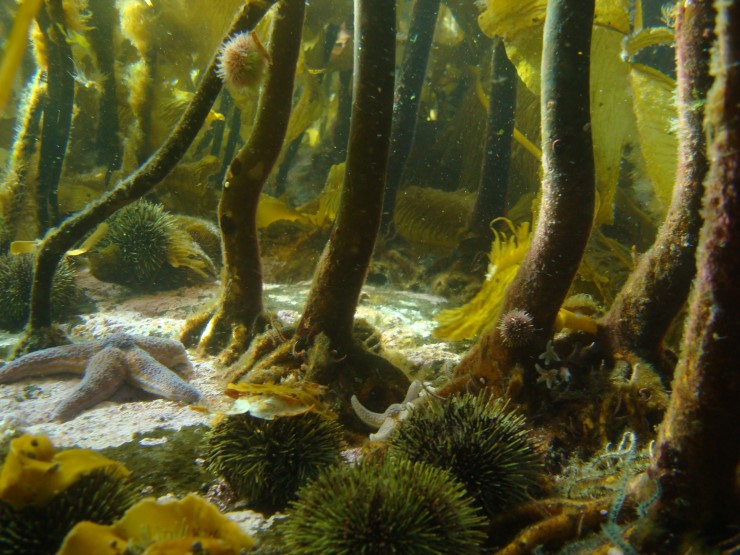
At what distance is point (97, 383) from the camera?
11.6ft

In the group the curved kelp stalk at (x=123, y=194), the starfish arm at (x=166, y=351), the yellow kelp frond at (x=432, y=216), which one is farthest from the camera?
the yellow kelp frond at (x=432, y=216)

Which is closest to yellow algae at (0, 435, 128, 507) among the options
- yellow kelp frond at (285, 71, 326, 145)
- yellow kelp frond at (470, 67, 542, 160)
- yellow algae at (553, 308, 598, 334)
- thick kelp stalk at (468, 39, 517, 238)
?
yellow algae at (553, 308, 598, 334)

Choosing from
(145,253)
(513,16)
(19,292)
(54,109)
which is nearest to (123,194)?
(145,253)

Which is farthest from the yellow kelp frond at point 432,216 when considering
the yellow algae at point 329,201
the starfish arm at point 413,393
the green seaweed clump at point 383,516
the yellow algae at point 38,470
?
the yellow algae at point 38,470

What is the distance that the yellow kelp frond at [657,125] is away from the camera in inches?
152

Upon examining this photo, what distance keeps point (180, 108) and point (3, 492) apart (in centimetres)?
649

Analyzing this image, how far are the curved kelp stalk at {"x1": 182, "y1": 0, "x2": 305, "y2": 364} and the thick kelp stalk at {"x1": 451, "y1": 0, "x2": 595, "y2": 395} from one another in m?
1.86

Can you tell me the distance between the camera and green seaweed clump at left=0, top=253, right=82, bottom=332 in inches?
210

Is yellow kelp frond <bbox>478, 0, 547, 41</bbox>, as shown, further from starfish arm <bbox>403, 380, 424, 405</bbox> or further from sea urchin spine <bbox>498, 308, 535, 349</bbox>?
starfish arm <bbox>403, 380, 424, 405</bbox>

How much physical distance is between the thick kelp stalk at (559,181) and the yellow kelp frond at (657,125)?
1683 mm

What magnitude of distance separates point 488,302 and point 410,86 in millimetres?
3075

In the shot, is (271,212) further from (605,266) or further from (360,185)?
(605,266)

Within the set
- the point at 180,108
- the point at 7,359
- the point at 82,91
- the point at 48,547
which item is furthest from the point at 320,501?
the point at 82,91

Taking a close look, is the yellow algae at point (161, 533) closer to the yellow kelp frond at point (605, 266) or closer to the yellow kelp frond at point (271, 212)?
the yellow kelp frond at point (605, 266)
